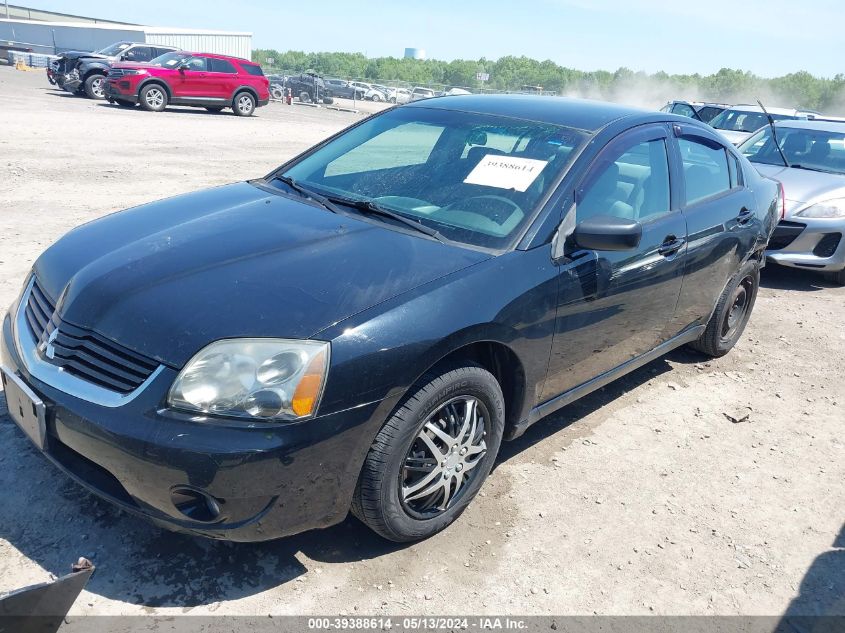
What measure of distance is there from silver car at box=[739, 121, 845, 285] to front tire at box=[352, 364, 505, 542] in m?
4.80

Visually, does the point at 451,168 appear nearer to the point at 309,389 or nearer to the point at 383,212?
the point at 383,212

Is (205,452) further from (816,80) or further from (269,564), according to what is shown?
(816,80)

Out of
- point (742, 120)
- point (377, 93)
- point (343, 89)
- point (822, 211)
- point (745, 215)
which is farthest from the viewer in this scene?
point (377, 93)

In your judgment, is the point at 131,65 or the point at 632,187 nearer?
the point at 632,187

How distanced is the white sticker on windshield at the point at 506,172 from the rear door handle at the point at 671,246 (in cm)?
86

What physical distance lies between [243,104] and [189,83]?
1.82 m

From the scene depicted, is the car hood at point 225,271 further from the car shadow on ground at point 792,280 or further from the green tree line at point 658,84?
the green tree line at point 658,84

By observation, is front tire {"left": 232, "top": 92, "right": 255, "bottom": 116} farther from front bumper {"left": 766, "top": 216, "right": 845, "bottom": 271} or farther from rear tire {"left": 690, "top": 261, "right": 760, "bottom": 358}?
rear tire {"left": 690, "top": 261, "right": 760, "bottom": 358}

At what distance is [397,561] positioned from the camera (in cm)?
277

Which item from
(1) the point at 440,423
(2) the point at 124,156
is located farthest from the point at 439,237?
(2) the point at 124,156

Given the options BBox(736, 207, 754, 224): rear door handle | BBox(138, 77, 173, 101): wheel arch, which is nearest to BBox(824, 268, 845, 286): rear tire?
BBox(736, 207, 754, 224): rear door handle

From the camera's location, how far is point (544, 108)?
3.80 m

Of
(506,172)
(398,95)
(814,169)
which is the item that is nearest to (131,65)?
(814,169)

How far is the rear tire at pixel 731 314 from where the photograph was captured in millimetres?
4754
